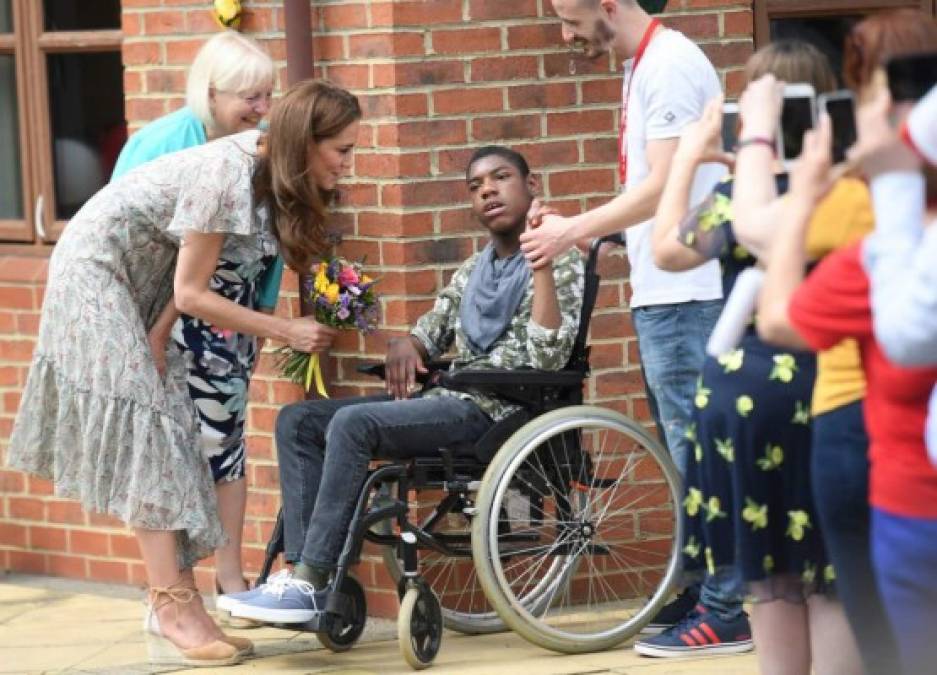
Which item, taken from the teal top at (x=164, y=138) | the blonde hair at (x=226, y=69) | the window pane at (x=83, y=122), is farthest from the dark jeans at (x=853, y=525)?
the window pane at (x=83, y=122)

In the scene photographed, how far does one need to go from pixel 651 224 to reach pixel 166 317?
1453 mm

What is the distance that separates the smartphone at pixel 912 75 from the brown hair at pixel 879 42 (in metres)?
0.27

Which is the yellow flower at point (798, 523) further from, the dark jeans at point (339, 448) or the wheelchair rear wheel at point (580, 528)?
the dark jeans at point (339, 448)

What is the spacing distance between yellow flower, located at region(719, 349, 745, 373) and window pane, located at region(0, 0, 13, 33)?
159 inches

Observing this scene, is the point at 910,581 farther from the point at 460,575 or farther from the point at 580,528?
the point at 460,575

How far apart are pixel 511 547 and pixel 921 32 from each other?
8.40ft

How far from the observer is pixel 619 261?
6551mm

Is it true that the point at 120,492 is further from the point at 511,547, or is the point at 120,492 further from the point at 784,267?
the point at 784,267

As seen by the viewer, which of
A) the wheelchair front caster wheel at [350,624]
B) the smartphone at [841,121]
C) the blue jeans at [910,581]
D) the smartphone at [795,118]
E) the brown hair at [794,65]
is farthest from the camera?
the wheelchair front caster wheel at [350,624]

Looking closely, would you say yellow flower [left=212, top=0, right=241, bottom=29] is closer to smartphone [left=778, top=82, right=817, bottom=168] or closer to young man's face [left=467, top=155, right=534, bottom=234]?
young man's face [left=467, top=155, right=534, bottom=234]

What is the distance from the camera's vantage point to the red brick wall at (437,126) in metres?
6.28

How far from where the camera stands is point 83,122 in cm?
749

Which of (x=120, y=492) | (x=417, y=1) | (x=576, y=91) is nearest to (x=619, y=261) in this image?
(x=576, y=91)

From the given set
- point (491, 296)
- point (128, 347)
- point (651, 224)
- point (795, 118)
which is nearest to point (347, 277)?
point (491, 296)
